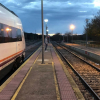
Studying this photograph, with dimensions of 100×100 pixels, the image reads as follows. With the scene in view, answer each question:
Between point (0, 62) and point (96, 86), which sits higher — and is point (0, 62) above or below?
above

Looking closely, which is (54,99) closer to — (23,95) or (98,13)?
(23,95)

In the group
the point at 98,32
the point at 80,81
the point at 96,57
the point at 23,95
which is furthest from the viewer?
the point at 98,32

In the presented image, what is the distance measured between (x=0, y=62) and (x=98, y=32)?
31.5 m

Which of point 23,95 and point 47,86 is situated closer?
point 23,95

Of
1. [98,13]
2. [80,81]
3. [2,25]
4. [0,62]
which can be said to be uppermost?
[98,13]

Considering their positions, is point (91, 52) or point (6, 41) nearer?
point (6, 41)

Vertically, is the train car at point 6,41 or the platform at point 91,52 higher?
the train car at point 6,41

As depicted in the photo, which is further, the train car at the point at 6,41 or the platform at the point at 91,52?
the platform at the point at 91,52

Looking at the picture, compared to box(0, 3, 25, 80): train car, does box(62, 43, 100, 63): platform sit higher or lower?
lower

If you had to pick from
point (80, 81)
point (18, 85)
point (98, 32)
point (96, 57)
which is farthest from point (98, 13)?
point (18, 85)

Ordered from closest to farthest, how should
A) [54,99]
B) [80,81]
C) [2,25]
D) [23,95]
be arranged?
1. [54,99]
2. [23,95]
3. [2,25]
4. [80,81]

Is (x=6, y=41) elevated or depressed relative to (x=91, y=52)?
elevated

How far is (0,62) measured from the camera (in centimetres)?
630

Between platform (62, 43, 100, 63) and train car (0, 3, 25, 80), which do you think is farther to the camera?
platform (62, 43, 100, 63)
